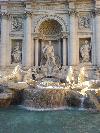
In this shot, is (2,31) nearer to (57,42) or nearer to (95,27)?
(57,42)

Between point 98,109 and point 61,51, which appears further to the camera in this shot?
point 61,51

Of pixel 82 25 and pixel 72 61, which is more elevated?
pixel 82 25

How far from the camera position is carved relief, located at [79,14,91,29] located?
27973 mm

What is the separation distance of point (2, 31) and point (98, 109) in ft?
43.1

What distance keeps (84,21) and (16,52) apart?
6.71 meters

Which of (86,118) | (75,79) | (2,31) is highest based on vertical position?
(2,31)

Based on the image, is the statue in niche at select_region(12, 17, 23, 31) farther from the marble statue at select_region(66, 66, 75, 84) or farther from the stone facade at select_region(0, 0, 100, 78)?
the marble statue at select_region(66, 66, 75, 84)

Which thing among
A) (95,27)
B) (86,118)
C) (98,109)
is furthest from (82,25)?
(86,118)

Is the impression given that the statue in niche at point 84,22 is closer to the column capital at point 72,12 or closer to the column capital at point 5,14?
the column capital at point 72,12

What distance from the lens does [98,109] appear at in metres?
18.7

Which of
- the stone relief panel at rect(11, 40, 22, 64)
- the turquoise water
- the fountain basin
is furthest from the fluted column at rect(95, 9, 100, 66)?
the turquoise water

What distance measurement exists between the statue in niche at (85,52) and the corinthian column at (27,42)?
463 cm

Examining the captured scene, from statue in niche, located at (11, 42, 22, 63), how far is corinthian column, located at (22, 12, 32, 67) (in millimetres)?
525

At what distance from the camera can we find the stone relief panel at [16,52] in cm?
2819
